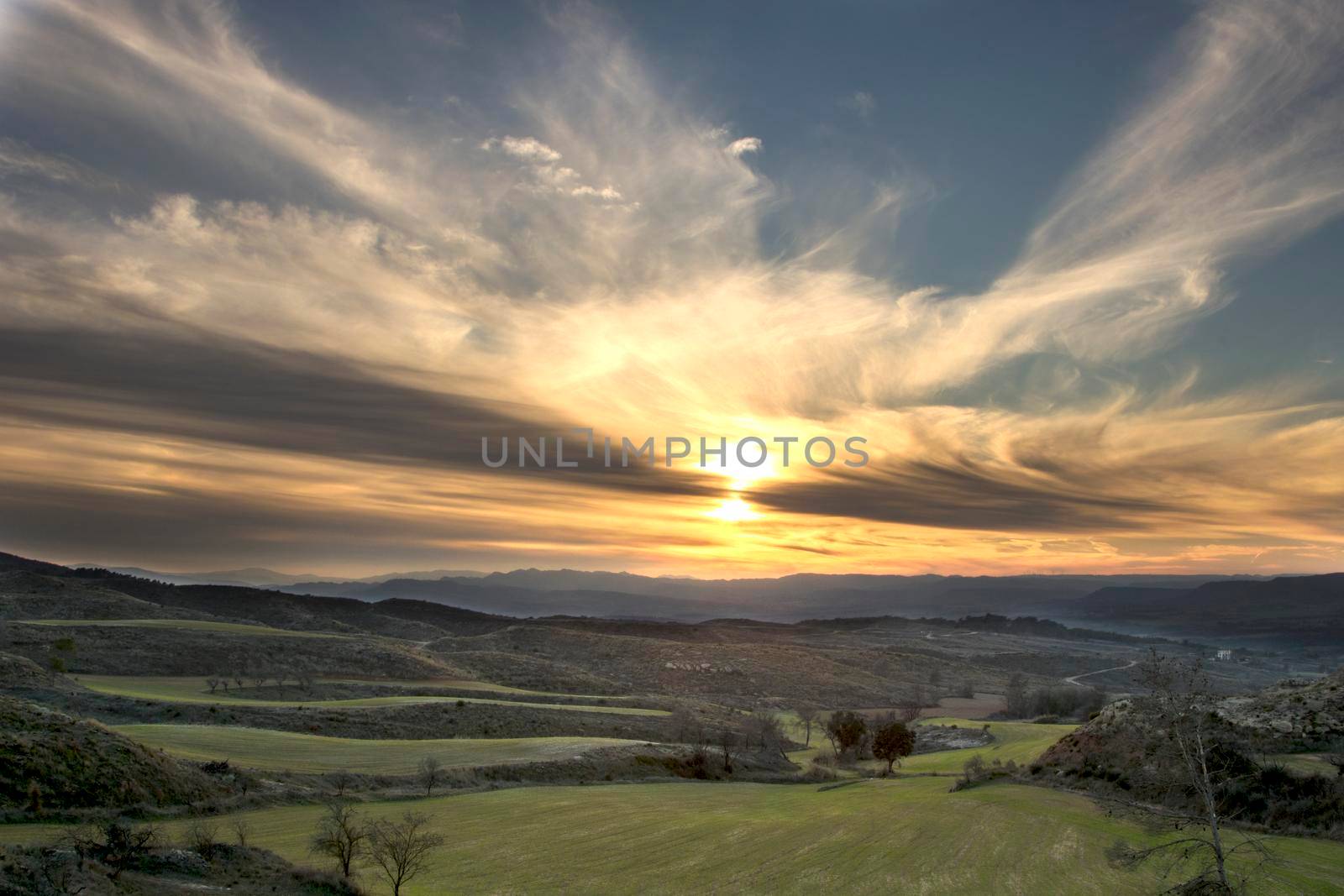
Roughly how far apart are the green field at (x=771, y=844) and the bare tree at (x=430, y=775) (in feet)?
6.80

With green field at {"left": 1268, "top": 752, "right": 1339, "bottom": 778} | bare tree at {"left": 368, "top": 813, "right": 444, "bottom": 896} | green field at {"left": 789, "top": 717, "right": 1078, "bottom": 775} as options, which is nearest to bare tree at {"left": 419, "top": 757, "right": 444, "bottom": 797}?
bare tree at {"left": 368, "top": 813, "right": 444, "bottom": 896}

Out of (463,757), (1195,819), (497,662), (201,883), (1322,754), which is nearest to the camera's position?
(201,883)

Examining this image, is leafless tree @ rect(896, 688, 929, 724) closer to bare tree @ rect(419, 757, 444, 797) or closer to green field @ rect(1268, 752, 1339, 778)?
green field @ rect(1268, 752, 1339, 778)

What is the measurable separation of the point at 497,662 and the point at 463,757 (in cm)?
8929

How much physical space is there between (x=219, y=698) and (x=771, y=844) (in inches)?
2681

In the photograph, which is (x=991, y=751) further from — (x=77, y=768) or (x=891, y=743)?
(x=77, y=768)

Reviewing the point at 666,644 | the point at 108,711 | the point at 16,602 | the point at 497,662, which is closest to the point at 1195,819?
the point at 108,711

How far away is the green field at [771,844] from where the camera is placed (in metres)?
28.9

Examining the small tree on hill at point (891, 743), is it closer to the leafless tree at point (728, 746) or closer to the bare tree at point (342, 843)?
the leafless tree at point (728, 746)

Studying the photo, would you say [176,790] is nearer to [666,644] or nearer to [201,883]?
[201,883]

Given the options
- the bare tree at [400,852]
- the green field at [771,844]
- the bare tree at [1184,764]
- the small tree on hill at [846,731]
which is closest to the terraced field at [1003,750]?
the small tree on hill at [846,731]

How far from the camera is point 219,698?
76.9 metres

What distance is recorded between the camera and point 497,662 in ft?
461

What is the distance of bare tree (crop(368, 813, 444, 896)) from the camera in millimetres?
24922
